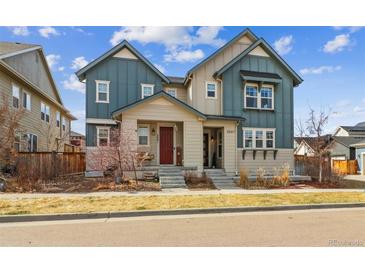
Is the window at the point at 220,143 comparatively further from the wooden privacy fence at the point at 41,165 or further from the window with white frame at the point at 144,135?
the wooden privacy fence at the point at 41,165

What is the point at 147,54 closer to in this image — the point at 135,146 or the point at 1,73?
the point at 135,146

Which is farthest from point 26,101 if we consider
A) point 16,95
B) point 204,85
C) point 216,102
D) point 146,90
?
point 216,102

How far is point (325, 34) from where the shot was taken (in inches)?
522

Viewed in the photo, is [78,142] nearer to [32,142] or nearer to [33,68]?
[33,68]

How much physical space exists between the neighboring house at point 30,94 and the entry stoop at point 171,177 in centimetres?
870

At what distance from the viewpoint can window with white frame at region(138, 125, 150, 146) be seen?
53.9 ft

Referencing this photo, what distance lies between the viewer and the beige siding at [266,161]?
17281 millimetres

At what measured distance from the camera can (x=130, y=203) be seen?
29.4 feet

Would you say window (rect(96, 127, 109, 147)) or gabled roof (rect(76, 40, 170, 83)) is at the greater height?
gabled roof (rect(76, 40, 170, 83))

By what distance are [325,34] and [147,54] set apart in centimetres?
1061

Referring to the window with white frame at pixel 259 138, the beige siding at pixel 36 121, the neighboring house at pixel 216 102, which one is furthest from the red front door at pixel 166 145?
the beige siding at pixel 36 121

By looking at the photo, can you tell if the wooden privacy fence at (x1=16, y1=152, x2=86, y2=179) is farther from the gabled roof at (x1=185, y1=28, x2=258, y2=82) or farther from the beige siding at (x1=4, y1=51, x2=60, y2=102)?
the gabled roof at (x1=185, y1=28, x2=258, y2=82)

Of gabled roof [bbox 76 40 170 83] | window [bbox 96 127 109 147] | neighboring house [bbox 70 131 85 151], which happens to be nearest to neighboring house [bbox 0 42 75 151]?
neighboring house [bbox 70 131 85 151]

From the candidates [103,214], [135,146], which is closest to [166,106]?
[135,146]
